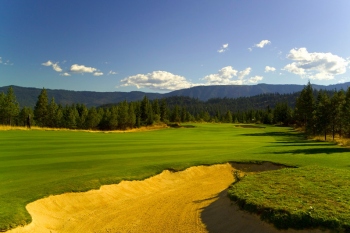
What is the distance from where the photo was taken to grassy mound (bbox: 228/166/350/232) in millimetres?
9281

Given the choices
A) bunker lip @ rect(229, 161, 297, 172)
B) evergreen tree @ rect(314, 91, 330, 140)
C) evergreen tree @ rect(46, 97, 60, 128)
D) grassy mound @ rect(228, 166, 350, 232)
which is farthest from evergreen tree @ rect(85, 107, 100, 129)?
grassy mound @ rect(228, 166, 350, 232)

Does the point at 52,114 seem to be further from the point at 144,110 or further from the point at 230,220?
the point at 230,220

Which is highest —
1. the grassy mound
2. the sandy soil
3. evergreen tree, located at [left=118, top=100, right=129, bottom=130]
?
evergreen tree, located at [left=118, top=100, right=129, bottom=130]

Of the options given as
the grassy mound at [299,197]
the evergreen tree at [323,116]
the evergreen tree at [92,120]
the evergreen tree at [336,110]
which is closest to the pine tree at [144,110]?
the evergreen tree at [92,120]

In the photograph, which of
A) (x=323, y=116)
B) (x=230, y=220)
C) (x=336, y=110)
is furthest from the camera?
(x=323, y=116)

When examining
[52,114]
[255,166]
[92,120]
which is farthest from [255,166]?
[92,120]

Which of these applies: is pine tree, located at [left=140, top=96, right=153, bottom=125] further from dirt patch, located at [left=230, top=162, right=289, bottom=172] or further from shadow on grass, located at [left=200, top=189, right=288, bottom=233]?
shadow on grass, located at [left=200, top=189, right=288, bottom=233]

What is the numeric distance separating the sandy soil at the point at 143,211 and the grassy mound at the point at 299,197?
60 centimetres

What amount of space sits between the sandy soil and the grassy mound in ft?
1.97

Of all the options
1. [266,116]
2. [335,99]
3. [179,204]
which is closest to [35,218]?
[179,204]

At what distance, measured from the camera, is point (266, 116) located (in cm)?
14188

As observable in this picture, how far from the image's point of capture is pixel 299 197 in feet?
37.5

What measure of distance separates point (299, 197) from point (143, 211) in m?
7.71

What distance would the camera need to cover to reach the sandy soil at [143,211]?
37.1 ft
